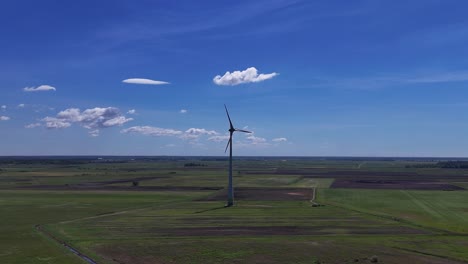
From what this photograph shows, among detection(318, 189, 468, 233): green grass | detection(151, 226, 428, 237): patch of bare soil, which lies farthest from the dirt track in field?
detection(318, 189, 468, 233): green grass

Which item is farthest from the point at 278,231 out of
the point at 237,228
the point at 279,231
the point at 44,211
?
the point at 44,211

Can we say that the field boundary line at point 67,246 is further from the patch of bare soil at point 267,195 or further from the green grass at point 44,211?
the patch of bare soil at point 267,195

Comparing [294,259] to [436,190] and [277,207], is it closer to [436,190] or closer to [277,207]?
[277,207]

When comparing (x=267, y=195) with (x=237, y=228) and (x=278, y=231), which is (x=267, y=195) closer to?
(x=237, y=228)

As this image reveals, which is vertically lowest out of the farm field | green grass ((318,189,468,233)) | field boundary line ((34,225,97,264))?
field boundary line ((34,225,97,264))

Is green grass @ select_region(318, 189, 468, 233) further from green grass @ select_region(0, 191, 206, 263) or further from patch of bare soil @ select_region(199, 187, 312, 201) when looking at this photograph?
green grass @ select_region(0, 191, 206, 263)

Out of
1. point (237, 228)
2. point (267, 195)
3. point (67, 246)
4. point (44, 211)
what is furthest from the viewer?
point (267, 195)

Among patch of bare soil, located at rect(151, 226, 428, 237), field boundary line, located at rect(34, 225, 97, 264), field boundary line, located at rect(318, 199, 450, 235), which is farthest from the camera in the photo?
field boundary line, located at rect(318, 199, 450, 235)

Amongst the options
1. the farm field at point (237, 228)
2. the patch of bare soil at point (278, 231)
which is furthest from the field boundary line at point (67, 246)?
the patch of bare soil at point (278, 231)

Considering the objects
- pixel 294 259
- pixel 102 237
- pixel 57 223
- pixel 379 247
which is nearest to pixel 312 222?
pixel 379 247
